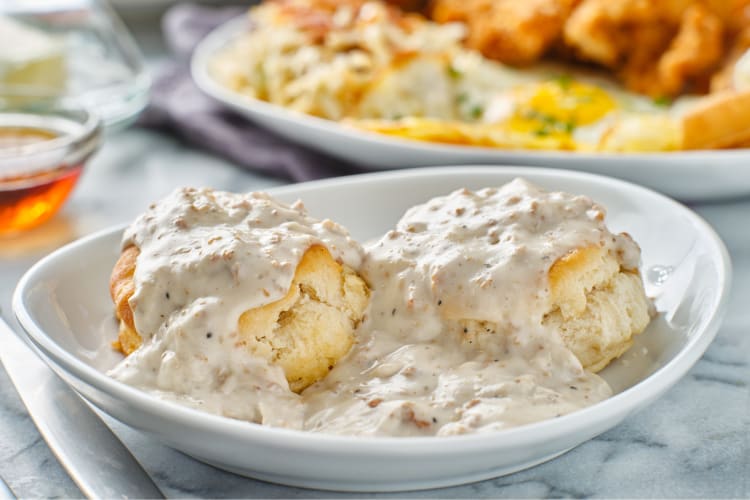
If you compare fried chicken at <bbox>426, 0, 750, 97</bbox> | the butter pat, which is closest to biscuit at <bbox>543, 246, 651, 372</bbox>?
fried chicken at <bbox>426, 0, 750, 97</bbox>

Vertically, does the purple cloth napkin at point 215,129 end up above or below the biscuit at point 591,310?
below

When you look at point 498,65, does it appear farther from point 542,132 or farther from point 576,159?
point 576,159

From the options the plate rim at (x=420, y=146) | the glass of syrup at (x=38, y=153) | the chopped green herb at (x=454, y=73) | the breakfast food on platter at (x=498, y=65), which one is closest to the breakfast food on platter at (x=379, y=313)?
the plate rim at (x=420, y=146)

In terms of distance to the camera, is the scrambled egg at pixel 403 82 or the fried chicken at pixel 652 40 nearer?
the scrambled egg at pixel 403 82

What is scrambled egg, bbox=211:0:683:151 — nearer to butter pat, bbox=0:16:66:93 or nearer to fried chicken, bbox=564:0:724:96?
fried chicken, bbox=564:0:724:96

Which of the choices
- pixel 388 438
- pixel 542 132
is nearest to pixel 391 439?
pixel 388 438

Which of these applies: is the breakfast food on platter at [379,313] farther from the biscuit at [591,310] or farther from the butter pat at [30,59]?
the butter pat at [30,59]

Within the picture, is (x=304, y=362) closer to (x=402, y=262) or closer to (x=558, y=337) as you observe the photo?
(x=402, y=262)
